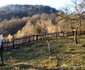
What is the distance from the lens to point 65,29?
4962cm

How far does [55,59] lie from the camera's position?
24.0 meters

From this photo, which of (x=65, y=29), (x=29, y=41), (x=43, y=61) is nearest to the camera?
(x=43, y=61)

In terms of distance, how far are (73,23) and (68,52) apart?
1721 cm

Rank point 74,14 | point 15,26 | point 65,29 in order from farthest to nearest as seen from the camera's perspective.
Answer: point 15,26 → point 65,29 → point 74,14

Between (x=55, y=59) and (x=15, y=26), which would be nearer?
(x=55, y=59)

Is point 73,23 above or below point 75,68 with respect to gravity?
above

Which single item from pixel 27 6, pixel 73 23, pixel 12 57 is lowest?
pixel 12 57

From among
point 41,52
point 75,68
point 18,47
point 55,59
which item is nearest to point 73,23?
point 18,47

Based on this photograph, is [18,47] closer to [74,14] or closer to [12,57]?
[12,57]

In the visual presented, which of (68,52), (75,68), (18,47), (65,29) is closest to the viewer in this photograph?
(75,68)

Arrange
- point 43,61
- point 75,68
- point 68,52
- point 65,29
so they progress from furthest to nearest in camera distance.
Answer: point 65,29 → point 68,52 → point 43,61 → point 75,68

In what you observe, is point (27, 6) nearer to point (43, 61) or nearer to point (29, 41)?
point (29, 41)

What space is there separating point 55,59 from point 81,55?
267cm

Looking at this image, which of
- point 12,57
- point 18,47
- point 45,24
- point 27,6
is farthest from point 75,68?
point 27,6
